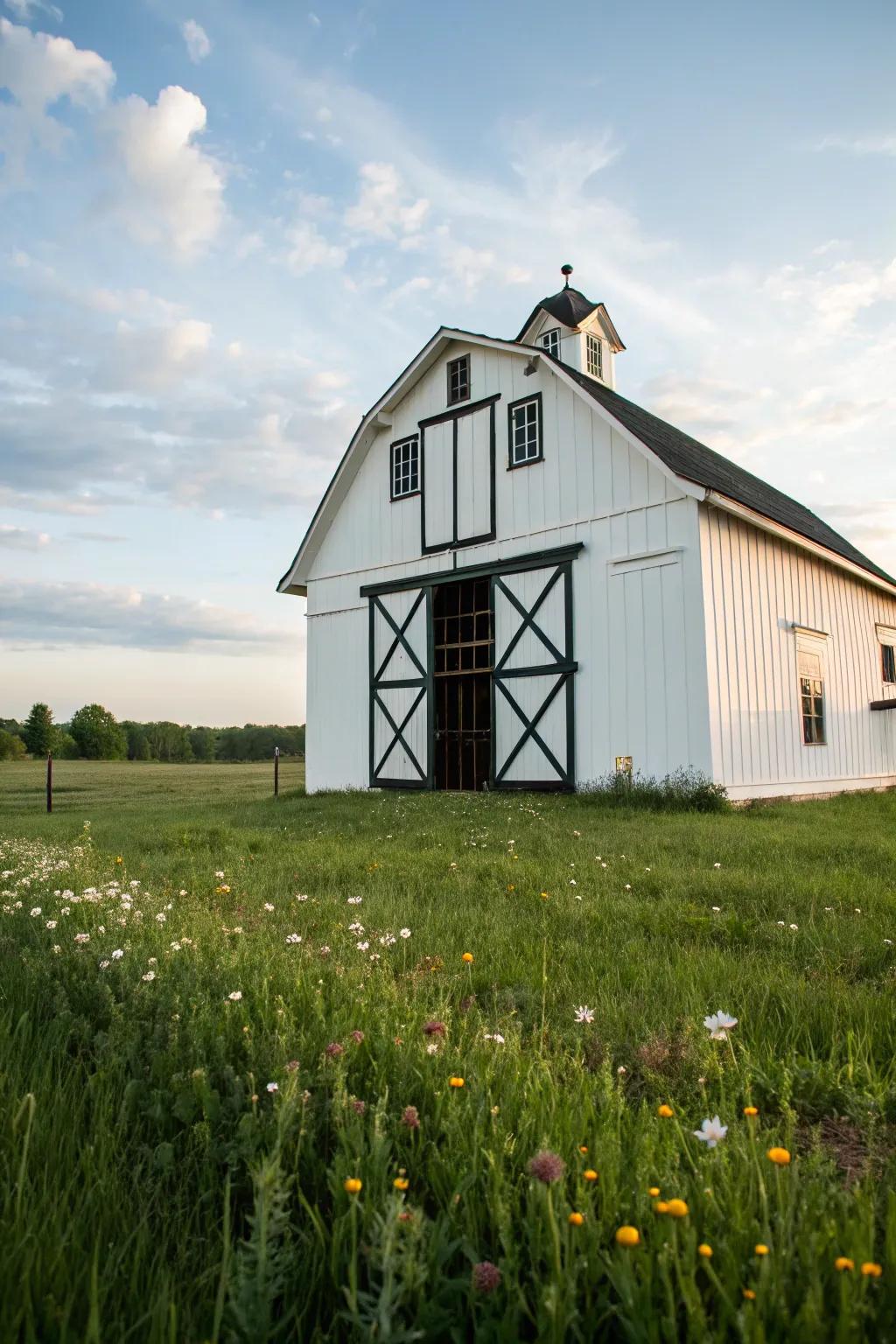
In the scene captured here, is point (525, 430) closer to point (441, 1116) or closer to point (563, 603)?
point (563, 603)

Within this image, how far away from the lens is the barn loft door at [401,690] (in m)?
15.7

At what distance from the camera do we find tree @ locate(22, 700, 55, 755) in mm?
58794

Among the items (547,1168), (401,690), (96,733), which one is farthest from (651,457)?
(96,733)

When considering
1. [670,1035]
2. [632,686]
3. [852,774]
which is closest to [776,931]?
[670,1035]

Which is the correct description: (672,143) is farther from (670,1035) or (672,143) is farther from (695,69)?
(670,1035)

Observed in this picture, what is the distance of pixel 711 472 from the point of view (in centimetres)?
1538

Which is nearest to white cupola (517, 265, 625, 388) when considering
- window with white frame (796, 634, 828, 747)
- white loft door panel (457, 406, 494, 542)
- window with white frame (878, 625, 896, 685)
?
white loft door panel (457, 406, 494, 542)

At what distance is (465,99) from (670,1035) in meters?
12.2

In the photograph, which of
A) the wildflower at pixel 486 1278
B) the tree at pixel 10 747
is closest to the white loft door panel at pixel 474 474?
the wildflower at pixel 486 1278

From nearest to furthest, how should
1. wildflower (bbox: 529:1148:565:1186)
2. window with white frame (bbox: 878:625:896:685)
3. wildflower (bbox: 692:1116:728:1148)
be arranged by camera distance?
wildflower (bbox: 529:1148:565:1186) < wildflower (bbox: 692:1116:728:1148) < window with white frame (bbox: 878:625:896:685)

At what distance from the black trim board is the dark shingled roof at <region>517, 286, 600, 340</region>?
21.8 ft

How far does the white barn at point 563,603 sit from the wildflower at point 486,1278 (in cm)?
1104

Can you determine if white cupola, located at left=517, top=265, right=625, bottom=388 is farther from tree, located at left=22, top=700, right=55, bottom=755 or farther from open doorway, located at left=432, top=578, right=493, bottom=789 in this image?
tree, located at left=22, top=700, right=55, bottom=755

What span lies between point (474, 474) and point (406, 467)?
2062 mm
